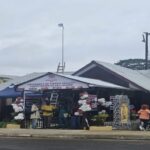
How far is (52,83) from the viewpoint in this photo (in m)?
31.4

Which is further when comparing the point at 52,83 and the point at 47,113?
the point at 47,113

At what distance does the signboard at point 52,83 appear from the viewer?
30.9 metres

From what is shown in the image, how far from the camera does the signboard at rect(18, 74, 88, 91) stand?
101 feet

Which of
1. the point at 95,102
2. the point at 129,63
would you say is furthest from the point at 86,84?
the point at 129,63

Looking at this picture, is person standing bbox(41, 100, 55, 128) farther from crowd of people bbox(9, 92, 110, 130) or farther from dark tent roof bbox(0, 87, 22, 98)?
dark tent roof bbox(0, 87, 22, 98)

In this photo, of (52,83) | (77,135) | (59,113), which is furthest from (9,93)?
(77,135)

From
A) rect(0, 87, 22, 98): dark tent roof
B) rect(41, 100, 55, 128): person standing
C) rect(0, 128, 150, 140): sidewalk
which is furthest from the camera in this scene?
rect(0, 87, 22, 98): dark tent roof

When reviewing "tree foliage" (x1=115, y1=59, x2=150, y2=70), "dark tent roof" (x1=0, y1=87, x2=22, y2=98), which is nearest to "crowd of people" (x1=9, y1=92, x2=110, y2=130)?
"dark tent roof" (x1=0, y1=87, x2=22, y2=98)

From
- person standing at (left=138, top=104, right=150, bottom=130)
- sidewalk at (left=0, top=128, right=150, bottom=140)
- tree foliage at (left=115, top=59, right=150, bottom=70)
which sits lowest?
sidewalk at (left=0, top=128, right=150, bottom=140)

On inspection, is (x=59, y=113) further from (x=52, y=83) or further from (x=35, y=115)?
(x=52, y=83)

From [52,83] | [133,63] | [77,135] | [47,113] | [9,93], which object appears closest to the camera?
[77,135]

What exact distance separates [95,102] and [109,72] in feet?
17.4

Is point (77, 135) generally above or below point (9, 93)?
below

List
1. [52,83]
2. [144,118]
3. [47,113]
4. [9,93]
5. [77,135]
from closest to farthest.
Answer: [77,135] → [144,118] → [52,83] → [47,113] → [9,93]
